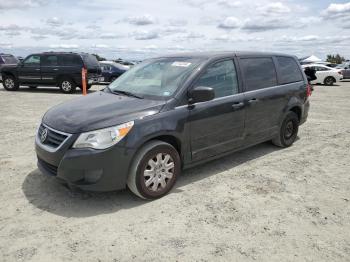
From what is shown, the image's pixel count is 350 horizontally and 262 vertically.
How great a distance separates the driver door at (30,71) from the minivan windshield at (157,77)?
466 inches

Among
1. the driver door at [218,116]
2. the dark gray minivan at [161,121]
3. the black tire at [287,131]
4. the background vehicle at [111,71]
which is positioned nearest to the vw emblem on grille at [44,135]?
the dark gray minivan at [161,121]

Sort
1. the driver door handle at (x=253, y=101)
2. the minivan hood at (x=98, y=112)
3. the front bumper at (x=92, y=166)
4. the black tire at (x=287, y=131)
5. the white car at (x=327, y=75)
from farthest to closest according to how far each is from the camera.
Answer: the white car at (x=327, y=75)
the black tire at (x=287, y=131)
the driver door handle at (x=253, y=101)
the minivan hood at (x=98, y=112)
the front bumper at (x=92, y=166)

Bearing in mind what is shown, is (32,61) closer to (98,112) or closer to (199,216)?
(98,112)

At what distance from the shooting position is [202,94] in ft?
13.9

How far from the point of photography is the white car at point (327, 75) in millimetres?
22266

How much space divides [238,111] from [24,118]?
6.20 m

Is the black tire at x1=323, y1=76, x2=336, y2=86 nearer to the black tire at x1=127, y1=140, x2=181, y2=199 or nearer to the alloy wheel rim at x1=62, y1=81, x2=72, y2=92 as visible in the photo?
the alloy wheel rim at x1=62, y1=81, x2=72, y2=92

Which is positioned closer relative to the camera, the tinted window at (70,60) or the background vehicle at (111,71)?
the tinted window at (70,60)

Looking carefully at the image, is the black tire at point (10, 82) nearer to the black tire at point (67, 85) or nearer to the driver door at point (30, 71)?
the driver door at point (30, 71)

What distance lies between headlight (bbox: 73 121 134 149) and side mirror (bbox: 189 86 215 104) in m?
1.09

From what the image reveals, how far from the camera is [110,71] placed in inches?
768

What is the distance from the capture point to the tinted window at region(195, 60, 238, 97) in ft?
15.3

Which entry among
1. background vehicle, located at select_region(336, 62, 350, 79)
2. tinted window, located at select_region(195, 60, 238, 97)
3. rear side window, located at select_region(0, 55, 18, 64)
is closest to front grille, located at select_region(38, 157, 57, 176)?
tinted window, located at select_region(195, 60, 238, 97)

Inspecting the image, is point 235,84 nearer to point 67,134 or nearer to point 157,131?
point 157,131
